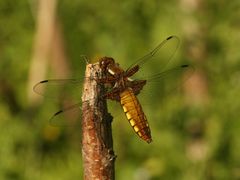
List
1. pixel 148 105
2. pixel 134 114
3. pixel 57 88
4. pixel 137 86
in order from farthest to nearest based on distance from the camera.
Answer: pixel 148 105 < pixel 57 88 < pixel 137 86 < pixel 134 114

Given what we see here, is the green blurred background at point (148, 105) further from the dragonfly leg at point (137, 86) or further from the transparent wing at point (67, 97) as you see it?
the dragonfly leg at point (137, 86)

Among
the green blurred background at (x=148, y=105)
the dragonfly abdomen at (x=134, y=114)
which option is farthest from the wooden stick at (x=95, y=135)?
the green blurred background at (x=148, y=105)

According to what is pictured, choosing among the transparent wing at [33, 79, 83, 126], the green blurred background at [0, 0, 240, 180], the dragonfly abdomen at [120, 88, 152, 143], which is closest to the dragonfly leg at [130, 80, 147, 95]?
the dragonfly abdomen at [120, 88, 152, 143]

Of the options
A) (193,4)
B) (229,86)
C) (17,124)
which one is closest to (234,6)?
(193,4)

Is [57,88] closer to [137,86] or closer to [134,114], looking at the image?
[137,86]

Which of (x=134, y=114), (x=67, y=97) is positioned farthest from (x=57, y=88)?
(x=134, y=114)

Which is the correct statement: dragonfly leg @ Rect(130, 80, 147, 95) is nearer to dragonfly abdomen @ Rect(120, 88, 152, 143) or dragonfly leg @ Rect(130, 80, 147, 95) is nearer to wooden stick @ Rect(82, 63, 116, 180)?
dragonfly abdomen @ Rect(120, 88, 152, 143)

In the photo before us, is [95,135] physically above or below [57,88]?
below

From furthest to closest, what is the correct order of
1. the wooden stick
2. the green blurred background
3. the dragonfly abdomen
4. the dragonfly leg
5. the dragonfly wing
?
the green blurred background, the dragonfly wing, the dragonfly leg, the dragonfly abdomen, the wooden stick
